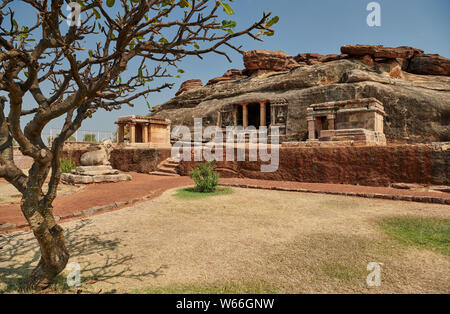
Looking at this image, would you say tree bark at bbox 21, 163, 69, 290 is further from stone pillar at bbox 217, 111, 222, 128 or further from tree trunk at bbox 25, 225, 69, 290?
stone pillar at bbox 217, 111, 222, 128

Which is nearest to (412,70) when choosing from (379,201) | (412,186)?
(412,186)

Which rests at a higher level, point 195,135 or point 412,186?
point 195,135

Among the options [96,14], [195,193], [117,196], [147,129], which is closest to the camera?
[96,14]

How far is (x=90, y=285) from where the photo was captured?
267 centimetres

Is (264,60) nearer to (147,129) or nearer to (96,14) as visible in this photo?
(147,129)

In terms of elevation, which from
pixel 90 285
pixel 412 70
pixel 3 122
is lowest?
pixel 90 285

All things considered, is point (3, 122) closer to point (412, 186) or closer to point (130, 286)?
point (130, 286)

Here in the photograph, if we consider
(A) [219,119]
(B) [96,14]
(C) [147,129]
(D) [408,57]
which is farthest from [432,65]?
(B) [96,14]

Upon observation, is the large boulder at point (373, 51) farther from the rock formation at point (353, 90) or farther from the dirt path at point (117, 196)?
the dirt path at point (117, 196)

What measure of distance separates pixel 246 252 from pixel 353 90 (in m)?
21.8

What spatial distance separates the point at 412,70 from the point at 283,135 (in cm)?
2087

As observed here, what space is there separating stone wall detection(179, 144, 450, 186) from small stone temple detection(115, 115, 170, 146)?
500 inches

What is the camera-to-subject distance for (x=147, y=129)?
68.9 feet

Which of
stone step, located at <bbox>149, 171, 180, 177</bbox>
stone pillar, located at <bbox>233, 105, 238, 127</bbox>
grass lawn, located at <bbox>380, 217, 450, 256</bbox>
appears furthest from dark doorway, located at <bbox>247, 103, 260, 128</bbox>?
grass lawn, located at <bbox>380, 217, 450, 256</bbox>
